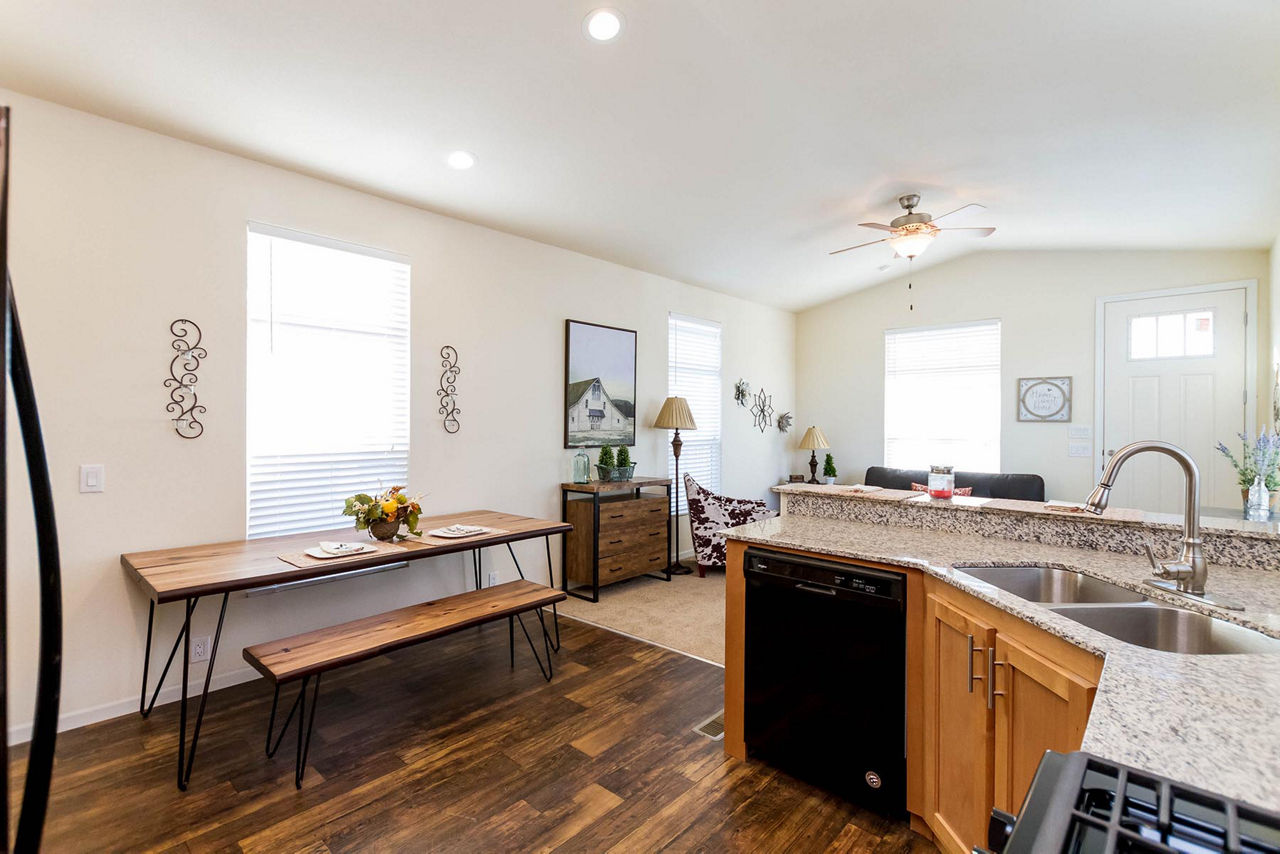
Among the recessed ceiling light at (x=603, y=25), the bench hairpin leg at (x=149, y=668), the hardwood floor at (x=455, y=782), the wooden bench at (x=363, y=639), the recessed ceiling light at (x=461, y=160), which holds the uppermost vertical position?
the recessed ceiling light at (x=603, y=25)

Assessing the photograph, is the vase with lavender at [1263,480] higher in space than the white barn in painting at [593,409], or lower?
lower

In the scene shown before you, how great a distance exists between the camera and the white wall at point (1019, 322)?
→ 510 cm

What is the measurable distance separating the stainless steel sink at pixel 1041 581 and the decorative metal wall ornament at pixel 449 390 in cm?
306

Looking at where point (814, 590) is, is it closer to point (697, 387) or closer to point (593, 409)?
point (593, 409)

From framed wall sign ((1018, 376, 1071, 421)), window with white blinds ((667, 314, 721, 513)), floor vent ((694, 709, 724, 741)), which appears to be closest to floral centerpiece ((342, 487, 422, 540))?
floor vent ((694, 709, 724, 741))

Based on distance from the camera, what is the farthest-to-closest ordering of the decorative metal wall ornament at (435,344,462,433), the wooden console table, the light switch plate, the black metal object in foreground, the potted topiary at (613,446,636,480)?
the potted topiary at (613,446,636,480) → the wooden console table → the decorative metal wall ornament at (435,344,462,433) → the light switch plate → the black metal object in foreground

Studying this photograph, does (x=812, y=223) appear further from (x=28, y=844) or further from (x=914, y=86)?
(x=28, y=844)

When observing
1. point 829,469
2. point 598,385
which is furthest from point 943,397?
point 598,385

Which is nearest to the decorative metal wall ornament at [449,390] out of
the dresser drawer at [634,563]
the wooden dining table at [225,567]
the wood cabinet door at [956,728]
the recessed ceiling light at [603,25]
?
the wooden dining table at [225,567]

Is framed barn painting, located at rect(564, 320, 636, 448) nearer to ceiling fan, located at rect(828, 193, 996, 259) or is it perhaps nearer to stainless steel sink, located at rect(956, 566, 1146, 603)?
ceiling fan, located at rect(828, 193, 996, 259)

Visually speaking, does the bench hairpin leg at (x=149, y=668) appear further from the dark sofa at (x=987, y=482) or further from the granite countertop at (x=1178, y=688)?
the dark sofa at (x=987, y=482)

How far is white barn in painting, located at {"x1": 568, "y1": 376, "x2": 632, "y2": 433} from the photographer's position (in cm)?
479

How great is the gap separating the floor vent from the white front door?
4537mm

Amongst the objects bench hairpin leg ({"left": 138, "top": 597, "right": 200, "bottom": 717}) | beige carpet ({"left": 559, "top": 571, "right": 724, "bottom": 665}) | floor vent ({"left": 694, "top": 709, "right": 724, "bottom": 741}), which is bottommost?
floor vent ({"left": 694, "top": 709, "right": 724, "bottom": 741})
